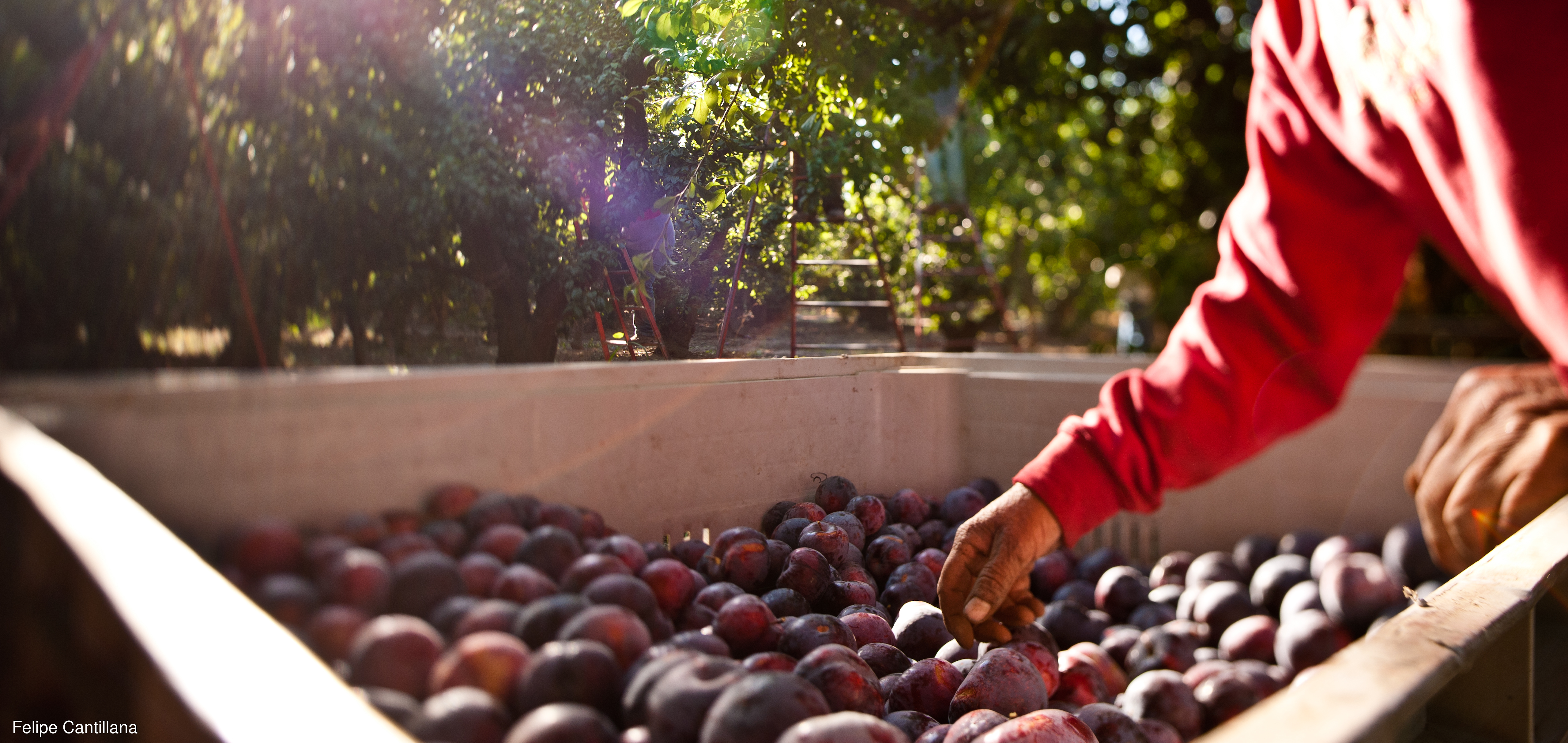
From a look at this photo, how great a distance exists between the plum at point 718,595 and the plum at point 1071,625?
A: 0.66 m

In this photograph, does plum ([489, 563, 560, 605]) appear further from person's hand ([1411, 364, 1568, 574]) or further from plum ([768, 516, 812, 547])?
person's hand ([1411, 364, 1568, 574])

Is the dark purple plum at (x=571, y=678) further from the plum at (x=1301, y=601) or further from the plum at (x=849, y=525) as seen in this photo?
the plum at (x=1301, y=601)

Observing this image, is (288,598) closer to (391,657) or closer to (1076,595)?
(391,657)

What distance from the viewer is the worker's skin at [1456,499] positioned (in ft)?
3.12

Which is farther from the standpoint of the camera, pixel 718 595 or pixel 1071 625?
pixel 1071 625

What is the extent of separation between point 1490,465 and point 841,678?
5.24 ft

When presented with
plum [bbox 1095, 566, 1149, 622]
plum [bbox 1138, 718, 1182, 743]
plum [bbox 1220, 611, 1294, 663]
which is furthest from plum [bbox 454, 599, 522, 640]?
plum [bbox 1220, 611, 1294, 663]

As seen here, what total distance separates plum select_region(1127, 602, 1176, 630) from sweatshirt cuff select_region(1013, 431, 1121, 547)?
478 mm

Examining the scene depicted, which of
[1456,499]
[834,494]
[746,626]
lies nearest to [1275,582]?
Answer: [1456,499]

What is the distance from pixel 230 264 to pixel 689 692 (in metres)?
0.46

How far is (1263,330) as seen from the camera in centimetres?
104

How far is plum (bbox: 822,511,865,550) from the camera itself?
0.86 metres

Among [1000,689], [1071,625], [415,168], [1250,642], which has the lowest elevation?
[1250,642]

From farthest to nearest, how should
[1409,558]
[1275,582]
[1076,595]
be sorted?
[1409,558] → [1275,582] → [1076,595]
